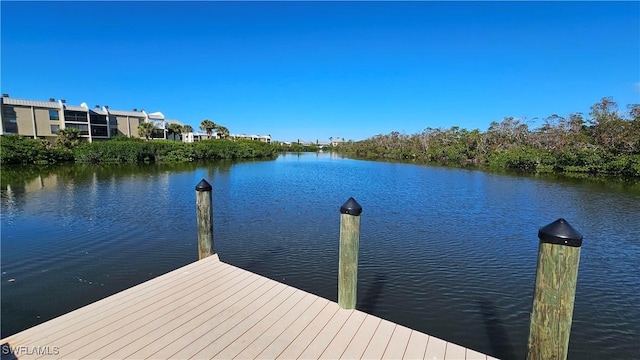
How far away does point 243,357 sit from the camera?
2893mm

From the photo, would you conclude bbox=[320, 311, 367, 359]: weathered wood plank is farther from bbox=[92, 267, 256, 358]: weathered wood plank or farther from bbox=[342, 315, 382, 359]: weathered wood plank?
bbox=[92, 267, 256, 358]: weathered wood plank

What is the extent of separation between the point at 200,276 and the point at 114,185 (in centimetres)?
1676

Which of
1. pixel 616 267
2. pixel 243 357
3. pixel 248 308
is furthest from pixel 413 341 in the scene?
pixel 616 267

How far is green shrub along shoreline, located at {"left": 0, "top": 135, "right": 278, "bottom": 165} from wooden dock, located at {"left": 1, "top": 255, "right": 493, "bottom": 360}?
3563 cm

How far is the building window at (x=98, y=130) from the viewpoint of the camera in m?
50.3

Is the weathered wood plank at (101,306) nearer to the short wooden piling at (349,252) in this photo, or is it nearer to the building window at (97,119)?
the short wooden piling at (349,252)

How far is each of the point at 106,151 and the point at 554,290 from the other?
4168 centimetres

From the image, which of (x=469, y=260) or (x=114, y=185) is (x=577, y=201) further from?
(x=114, y=185)

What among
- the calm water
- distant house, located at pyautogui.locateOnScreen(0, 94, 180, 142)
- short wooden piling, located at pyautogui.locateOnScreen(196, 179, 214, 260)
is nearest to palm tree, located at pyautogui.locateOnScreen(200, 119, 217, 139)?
distant house, located at pyautogui.locateOnScreen(0, 94, 180, 142)

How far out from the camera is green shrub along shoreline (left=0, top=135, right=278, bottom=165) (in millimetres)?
29922

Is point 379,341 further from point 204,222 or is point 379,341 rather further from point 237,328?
point 204,222

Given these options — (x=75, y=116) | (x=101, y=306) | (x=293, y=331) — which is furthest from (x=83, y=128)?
(x=293, y=331)

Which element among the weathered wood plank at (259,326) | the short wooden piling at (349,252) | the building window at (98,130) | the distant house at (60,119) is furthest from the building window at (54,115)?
the short wooden piling at (349,252)

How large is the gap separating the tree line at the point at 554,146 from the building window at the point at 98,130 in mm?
52477
